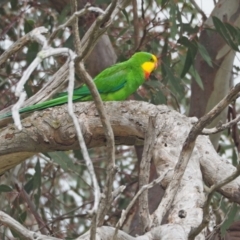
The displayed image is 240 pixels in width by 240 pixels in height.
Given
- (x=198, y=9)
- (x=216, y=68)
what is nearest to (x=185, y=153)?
(x=216, y=68)

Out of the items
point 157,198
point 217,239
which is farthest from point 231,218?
point 157,198

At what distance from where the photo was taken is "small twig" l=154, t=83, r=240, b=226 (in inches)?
56.6

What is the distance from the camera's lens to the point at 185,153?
158cm

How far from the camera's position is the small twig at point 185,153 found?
1438mm

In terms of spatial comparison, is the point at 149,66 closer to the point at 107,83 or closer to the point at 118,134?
the point at 107,83

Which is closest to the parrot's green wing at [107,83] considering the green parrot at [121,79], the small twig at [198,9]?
the green parrot at [121,79]

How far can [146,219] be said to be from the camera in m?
1.42

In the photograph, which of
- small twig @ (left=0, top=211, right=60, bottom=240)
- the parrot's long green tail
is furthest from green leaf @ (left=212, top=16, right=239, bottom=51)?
small twig @ (left=0, top=211, right=60, bottom=240)

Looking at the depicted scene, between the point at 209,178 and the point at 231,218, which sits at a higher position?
the point at 209,178

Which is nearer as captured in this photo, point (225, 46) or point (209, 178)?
point (209, 178)

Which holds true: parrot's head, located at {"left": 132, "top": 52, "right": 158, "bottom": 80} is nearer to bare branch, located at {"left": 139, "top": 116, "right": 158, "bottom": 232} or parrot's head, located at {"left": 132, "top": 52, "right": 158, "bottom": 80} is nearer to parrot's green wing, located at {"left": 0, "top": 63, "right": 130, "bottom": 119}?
parrot's green wing, located at {"left": 0, "top": 63, "right": 130, "bottom": 119}

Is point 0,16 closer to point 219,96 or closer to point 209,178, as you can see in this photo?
point 219,96

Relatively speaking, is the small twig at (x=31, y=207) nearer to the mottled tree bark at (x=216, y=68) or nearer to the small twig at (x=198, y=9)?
the mottled tree bark at (x=216, y=68)

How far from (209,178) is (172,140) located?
144mm
